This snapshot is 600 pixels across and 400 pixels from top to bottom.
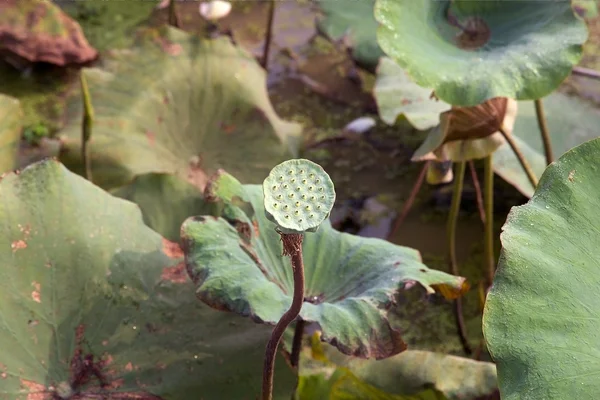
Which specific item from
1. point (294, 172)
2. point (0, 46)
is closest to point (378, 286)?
point (294, 172)

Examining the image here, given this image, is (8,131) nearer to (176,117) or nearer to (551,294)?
(176,117)

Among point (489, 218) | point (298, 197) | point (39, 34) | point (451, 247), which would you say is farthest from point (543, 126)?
point (39, 34)

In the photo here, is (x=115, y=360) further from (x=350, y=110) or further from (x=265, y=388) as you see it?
(x=350, y=110)

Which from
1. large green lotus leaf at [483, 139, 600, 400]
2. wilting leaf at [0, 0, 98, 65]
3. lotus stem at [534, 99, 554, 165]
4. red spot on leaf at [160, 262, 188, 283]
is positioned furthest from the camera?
wilting leaf at [0, 0, 98, 65]

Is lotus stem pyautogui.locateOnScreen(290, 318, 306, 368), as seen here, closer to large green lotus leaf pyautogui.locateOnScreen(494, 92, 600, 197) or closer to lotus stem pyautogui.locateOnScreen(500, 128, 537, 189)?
lotus stem pyautogui.locateOnScreen(500, 128, 537, 189)

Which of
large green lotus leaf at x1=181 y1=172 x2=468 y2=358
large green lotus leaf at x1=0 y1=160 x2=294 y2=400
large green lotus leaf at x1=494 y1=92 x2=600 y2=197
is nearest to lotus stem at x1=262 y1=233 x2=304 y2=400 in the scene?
large green lotus leaf at x1=181 y1=172 x2=468 y2=358

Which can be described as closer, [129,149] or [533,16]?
[533,16]
